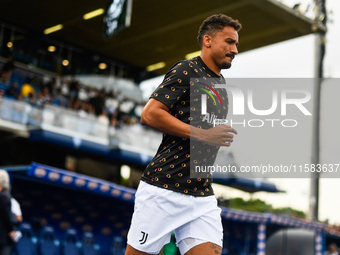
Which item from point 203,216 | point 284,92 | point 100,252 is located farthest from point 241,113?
point 100,252

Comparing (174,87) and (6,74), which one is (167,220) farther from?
(6,74)

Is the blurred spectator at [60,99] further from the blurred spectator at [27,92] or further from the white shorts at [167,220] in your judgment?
the white shorts at [167,220]

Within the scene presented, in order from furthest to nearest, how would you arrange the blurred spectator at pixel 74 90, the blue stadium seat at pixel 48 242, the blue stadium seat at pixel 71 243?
1. the blurred spectator at pixel 74 90
2. the blue stadium seat at pixel 71 243
3. the blue stadium seat at pixel 48 242

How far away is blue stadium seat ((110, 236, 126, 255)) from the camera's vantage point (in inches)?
613

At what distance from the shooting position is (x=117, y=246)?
15.7m

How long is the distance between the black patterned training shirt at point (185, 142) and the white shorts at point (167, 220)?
0.18 ft

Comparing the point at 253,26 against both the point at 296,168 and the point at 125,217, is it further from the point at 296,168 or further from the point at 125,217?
the point at 296,168

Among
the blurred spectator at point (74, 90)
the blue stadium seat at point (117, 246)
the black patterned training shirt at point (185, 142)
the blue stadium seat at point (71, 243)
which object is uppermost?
the blurred spectator at point (74, 90)

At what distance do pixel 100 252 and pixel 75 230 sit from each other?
1.55 m

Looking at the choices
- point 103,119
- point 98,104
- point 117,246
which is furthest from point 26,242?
point 98,104

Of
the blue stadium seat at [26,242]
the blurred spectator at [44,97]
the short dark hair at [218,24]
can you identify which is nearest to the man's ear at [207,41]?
the short dark hair at [218,24]

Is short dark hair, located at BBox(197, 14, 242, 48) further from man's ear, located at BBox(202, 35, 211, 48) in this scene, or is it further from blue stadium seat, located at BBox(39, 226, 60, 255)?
blue stadium seat, located at BBox(39, 226, 60, 255)

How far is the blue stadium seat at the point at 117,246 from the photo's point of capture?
51.1ft

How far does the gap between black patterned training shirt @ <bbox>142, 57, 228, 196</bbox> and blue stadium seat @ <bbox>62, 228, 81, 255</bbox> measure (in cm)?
1166
